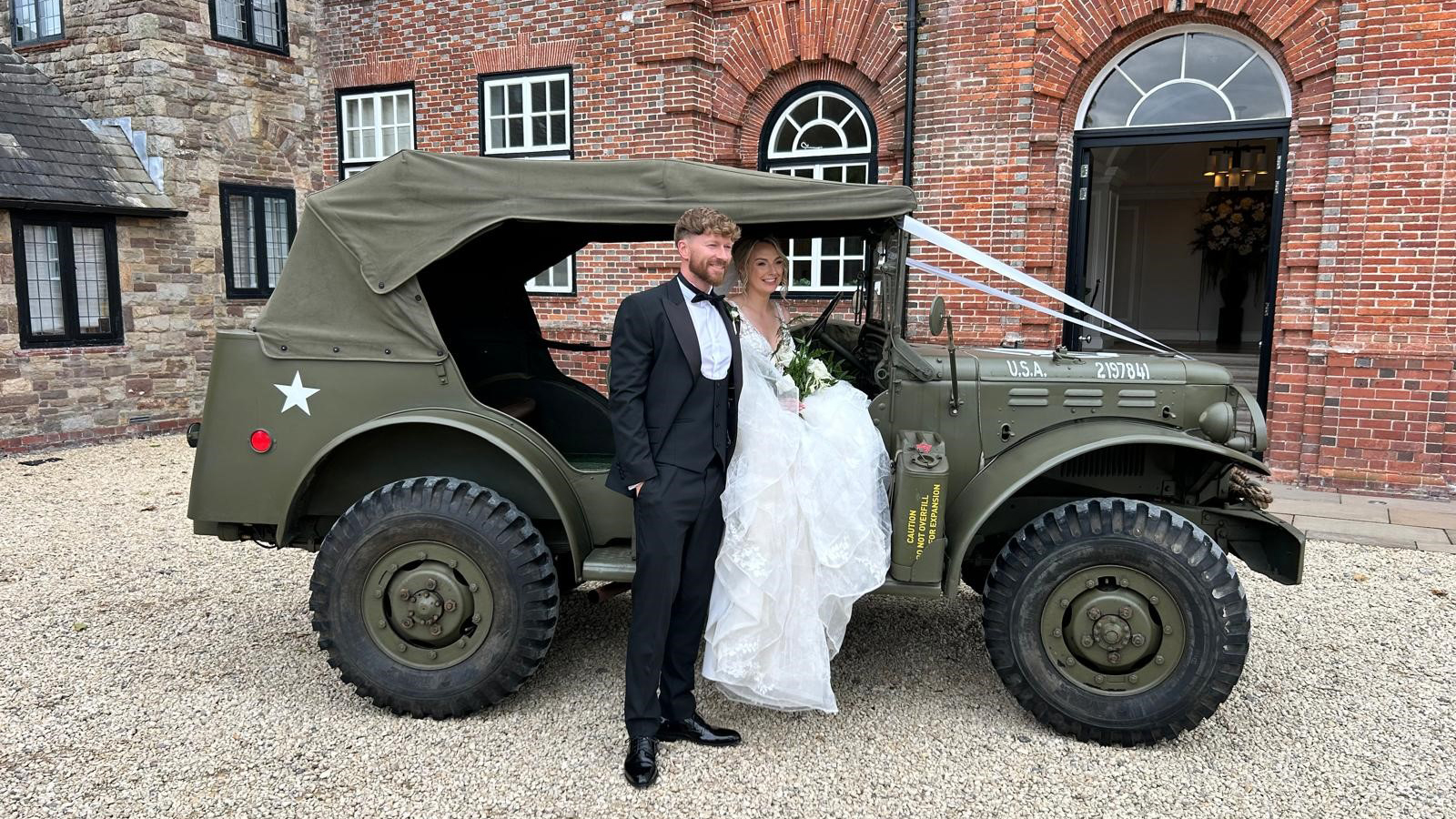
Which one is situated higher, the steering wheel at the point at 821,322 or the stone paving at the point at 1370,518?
the steering wheel at the point at 821,322

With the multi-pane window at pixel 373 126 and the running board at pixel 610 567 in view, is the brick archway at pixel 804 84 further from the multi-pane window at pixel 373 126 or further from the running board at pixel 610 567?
the running board at pixel 610 567

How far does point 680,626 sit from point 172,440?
931cm

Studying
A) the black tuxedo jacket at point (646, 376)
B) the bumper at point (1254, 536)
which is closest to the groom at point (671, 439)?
the black tuxedo jacket at point (646, 376)

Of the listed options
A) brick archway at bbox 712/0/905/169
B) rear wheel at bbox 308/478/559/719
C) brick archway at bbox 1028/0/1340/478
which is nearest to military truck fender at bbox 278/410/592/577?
rear wheel at bbox 308/478/559/719

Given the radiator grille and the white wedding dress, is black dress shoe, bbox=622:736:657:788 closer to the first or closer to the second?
the white wedding dress

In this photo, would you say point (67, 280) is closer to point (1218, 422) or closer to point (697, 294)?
point (697, 294)

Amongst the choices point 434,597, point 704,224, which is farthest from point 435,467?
point 704,224

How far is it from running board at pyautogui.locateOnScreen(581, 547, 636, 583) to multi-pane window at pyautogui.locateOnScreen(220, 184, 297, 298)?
360 inches

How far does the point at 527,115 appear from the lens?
445 inches

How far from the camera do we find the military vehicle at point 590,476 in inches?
143

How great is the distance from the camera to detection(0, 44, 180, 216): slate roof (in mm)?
9805

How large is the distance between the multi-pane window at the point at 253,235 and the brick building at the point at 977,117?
7.6 inches

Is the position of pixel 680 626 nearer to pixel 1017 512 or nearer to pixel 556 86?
pixel 1017 512

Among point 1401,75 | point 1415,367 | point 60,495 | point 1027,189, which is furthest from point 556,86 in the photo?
point 1415,367
